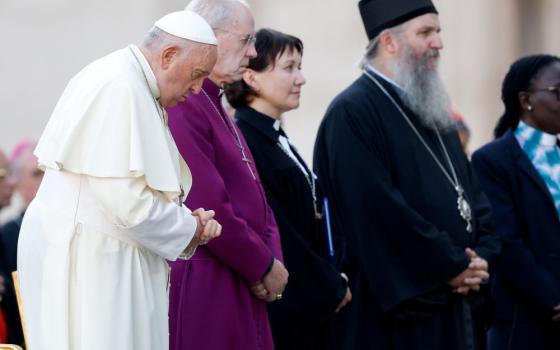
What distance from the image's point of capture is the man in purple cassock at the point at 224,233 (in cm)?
545

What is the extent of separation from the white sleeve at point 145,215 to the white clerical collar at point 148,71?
1.18 ft

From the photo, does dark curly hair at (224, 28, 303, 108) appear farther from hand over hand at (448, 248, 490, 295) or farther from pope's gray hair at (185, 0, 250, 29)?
hand over hand at (448, 248, 490, 295)

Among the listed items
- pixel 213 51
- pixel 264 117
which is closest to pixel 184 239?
pixel 213 51

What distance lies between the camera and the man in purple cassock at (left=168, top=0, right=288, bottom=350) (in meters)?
5.45

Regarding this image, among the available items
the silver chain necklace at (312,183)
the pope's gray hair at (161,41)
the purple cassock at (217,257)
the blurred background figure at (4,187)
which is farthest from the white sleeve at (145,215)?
the blurred background figure at (4,187)

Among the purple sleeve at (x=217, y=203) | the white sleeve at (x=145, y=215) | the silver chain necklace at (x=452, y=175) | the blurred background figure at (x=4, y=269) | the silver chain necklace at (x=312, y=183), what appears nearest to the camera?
the white sleeve at (x=145, y=215)

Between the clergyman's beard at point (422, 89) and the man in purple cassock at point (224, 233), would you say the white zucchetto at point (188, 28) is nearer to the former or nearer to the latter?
the man in purple cassock at point (224, 233)

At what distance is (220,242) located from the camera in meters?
5.44

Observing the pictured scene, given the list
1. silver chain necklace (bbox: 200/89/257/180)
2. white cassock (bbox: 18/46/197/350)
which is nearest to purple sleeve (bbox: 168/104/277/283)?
silver chain necklace (bbox: 200/89/257/180)

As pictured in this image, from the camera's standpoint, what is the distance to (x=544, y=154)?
7.46m

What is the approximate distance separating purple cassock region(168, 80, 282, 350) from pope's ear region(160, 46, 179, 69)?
0.57 m

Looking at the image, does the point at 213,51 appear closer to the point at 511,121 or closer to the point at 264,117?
the point at 264,117

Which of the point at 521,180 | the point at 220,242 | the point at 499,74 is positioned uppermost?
the point at 220,242

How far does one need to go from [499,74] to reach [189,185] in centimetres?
796
